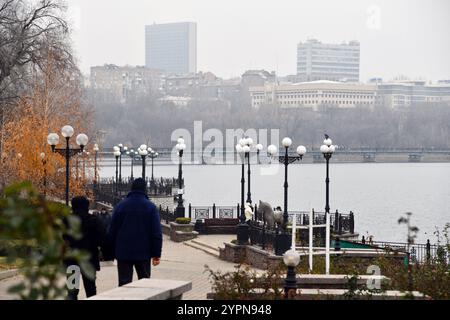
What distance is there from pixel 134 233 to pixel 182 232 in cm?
1910

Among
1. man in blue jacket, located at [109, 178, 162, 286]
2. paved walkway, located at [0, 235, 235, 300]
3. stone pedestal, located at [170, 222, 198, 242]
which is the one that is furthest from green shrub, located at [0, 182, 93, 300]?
stone pedestal, located at [170, 222, 198, 242]

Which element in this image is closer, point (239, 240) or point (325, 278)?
point (325, 278)

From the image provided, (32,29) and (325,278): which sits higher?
(32,29)

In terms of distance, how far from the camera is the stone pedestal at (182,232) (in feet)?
97.7

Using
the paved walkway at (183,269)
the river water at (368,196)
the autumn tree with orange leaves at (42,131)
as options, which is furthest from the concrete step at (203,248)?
the river water at (368,196)

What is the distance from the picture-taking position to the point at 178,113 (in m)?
169

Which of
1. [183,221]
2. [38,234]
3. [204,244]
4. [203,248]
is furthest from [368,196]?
[38,234]

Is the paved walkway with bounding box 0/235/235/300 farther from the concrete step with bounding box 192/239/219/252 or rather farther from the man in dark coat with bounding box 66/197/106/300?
the man in dark coat with bounding box 66/197/106/300

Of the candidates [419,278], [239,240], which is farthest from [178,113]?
[419,278]

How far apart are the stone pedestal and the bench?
2062 centimetres

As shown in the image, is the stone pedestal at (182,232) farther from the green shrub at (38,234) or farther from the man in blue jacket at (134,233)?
the green shrub at (38,234)

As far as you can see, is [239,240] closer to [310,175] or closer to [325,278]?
[325,278]
